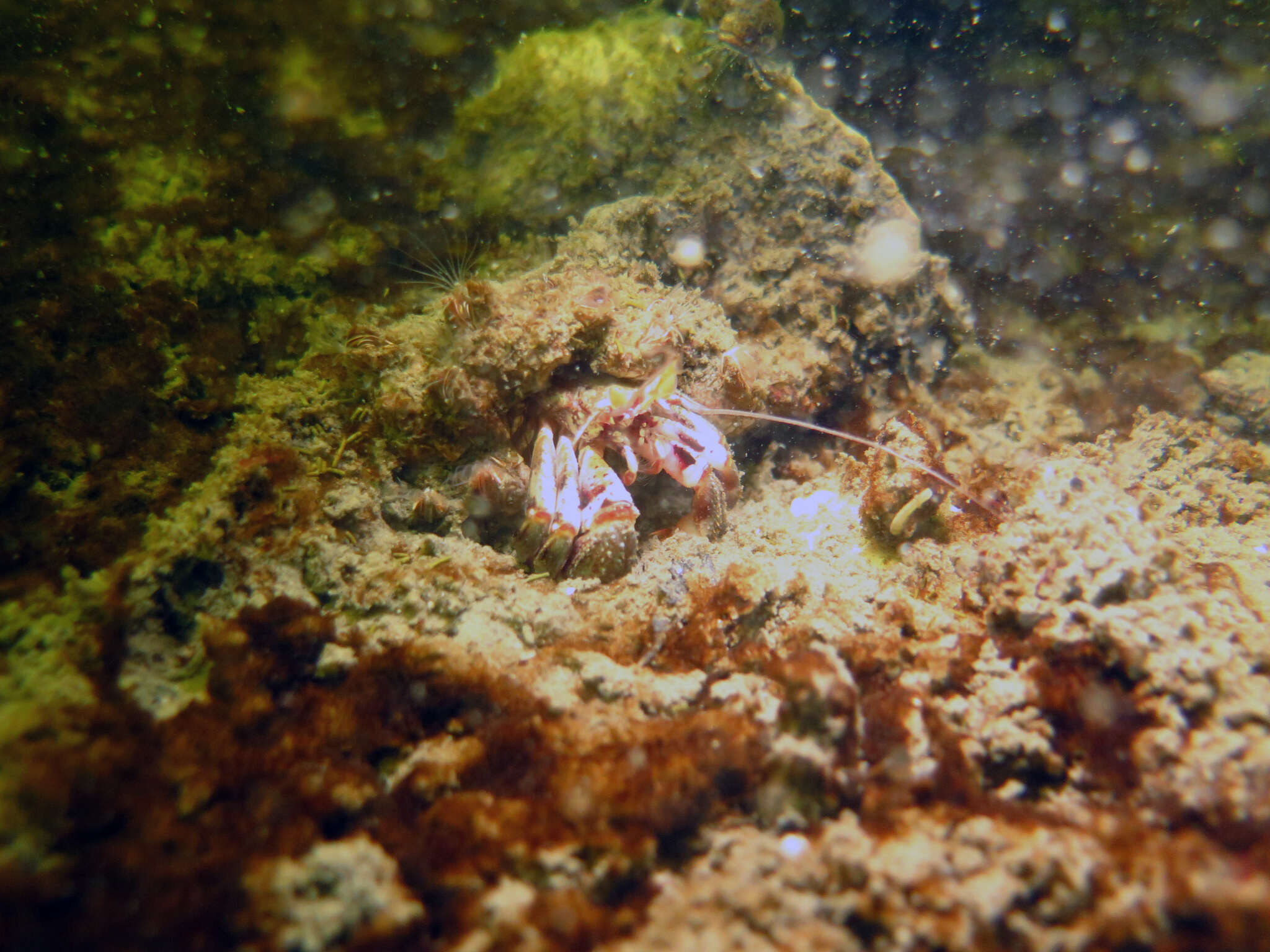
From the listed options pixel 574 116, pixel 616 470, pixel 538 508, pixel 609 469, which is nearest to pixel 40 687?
pixel 538 508

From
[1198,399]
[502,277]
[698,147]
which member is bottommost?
[502,277]

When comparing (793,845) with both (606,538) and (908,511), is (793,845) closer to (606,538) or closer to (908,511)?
(606,538)

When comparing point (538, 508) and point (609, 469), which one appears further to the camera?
point (609, 469)

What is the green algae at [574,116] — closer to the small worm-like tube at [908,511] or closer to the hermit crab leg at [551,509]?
the hermit crab leg at [551,509]

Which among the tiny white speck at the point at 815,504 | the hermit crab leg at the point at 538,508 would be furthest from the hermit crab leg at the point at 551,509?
the tiny white speck at the point at 815,504

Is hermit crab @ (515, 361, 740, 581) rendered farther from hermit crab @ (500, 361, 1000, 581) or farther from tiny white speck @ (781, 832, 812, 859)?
tiny white speck @ (781, 832, 812, 859)

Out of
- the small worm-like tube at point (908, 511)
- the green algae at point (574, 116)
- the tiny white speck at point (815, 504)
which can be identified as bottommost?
the small worm-like tube at point (908, 511)

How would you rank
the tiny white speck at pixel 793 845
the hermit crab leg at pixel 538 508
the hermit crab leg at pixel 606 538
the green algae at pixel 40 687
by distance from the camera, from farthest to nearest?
the hermit crab leg at pixel 538 508 → the hermit crab leg at pixel 606 538 → the tiny white speck at pixel 793 845 → the green algae at pixel 40 687

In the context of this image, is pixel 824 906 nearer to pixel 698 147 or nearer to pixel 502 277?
pixel 502 277

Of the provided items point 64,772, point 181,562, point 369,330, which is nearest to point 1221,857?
point 64,772
